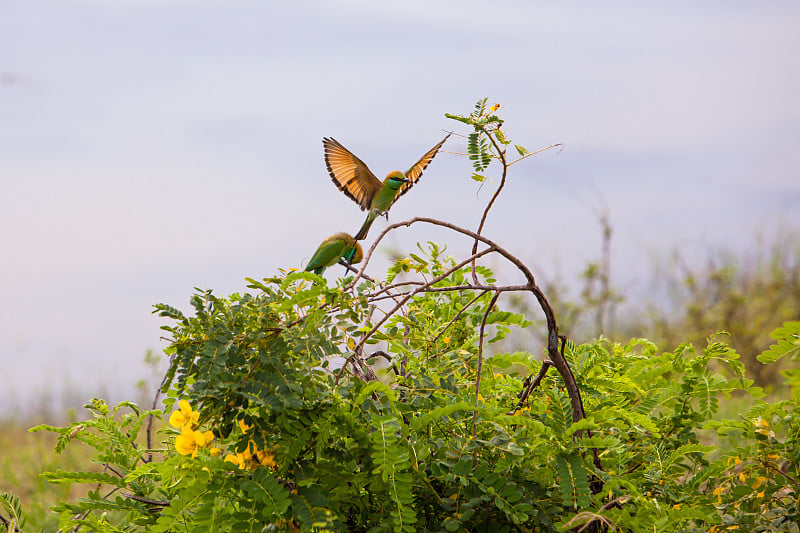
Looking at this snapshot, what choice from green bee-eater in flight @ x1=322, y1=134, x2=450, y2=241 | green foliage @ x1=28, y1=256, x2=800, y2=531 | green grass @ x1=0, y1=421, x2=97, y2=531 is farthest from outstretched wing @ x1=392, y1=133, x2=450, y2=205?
green grass @ x1=0, y1=421, x2=97, y2=531

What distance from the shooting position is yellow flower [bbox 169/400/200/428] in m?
1.35

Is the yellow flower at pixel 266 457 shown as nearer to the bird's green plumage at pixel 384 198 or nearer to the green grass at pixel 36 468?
the bird's green plumage at pixel 384 198

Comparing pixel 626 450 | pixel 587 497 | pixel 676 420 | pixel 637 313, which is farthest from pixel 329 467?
pixel 637 313

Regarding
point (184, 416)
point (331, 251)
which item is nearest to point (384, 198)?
point (331, 251)

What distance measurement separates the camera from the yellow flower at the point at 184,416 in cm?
135

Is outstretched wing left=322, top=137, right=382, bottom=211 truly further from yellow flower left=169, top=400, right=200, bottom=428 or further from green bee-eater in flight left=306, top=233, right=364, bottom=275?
yellow flower left=169, top=400, right=200, bottom=428

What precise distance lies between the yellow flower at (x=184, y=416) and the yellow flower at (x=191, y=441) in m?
0.03

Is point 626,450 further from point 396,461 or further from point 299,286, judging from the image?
point 299,286

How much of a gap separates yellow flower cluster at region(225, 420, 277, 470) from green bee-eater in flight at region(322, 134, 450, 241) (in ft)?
3.75

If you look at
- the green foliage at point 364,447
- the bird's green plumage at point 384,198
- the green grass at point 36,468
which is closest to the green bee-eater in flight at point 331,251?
the green foliage at point 364,447

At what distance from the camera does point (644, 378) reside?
1.86m

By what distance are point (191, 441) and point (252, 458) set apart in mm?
126

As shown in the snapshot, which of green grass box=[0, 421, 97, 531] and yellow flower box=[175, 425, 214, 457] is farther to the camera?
green grass box=[0, 421, 97, 531]

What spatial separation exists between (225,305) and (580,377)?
3.02 feet
